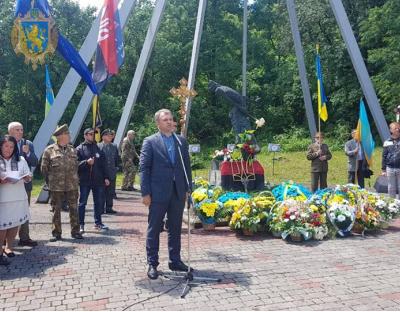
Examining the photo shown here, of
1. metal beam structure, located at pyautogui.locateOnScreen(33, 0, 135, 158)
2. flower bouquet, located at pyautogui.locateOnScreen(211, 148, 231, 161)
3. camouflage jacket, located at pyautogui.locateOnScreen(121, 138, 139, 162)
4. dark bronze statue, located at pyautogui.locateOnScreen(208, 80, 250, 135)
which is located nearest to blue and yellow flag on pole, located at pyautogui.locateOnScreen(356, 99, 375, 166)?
dark bronze statue, located at pyautogui.locateOnScreen(208, 80, 250, 135)

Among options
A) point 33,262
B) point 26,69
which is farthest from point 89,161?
point 26,69

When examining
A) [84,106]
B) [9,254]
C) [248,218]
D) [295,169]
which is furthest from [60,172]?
[295,169]

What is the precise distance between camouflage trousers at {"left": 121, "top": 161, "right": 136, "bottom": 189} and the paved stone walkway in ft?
18.7

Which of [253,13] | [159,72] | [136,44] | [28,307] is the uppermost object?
[253,13]

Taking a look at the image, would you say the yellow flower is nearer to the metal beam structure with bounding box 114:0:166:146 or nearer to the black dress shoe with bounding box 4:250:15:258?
the black dress shoe with bounding box 4:250:15:258

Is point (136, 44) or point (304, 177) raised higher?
point (136, 44)

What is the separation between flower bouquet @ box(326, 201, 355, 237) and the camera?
644cm

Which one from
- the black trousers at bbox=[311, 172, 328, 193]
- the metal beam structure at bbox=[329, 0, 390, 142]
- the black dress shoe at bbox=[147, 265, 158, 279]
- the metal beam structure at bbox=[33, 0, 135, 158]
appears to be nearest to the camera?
the black dress shoe at bbox=[147, 265, 158, 279]

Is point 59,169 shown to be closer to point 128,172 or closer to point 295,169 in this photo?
point 128,172

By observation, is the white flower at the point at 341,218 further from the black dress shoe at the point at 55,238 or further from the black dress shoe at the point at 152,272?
the black dress shoe at the point at 55,238

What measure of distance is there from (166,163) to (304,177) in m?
12.9

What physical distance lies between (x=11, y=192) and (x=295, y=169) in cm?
1543

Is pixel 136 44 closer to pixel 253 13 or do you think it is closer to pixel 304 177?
pixel 253 13

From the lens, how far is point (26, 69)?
1038 inches
